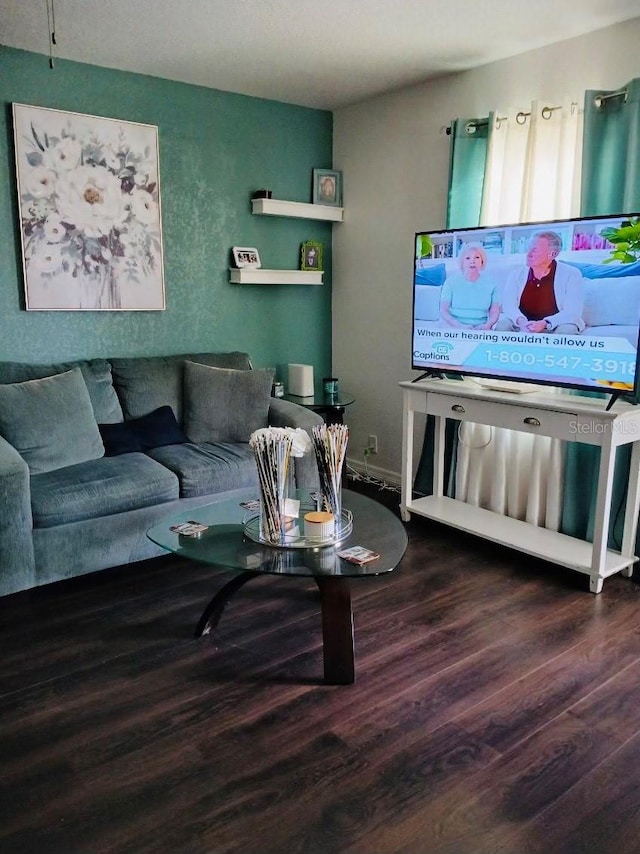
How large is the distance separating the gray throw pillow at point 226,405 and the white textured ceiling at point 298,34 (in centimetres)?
166

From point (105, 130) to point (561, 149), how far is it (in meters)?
2.38

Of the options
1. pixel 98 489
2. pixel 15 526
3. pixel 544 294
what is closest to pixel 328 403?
pixel 544 294

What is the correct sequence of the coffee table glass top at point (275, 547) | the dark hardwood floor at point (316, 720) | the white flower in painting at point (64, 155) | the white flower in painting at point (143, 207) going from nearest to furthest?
the dark hardwood floor at point (316, 720) < the coffee table glass top at point (275, 547) < the white flower in painting at point (64, 155) < the white flower in painting at point (143, 207)

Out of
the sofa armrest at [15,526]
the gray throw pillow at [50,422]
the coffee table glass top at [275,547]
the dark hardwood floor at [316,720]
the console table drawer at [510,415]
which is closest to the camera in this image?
the dark hardwood floor at [316,720]

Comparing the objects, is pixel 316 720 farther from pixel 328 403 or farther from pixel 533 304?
pixel 328 403

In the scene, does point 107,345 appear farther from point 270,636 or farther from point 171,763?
point 171,763

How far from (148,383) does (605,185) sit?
8.21 ft

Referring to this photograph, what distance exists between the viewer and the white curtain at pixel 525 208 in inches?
124

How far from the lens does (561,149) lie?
3.15 metres

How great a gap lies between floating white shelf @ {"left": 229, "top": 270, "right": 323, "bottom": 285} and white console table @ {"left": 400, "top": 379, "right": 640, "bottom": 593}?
1226mm

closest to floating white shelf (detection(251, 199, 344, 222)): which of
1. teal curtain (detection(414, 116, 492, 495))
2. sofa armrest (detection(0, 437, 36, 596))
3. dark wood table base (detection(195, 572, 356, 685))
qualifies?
teal curtain (detection(414, 116, 492, 495))

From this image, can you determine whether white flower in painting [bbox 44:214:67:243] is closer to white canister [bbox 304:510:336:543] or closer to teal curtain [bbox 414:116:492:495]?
teal curtain [bbox 414:116:492:495]

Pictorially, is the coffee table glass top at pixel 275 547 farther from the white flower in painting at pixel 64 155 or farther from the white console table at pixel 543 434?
the white flower in painting at pixel 64 155

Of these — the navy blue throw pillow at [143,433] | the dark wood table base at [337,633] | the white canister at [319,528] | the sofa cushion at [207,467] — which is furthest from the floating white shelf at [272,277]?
the dark wood table base at [337,633]
